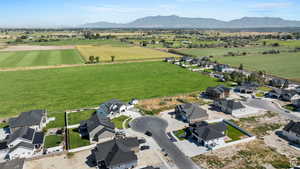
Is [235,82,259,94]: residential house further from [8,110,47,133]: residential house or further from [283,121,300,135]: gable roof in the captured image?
[8,110,47,133]: residential house

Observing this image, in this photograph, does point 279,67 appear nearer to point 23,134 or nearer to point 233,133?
point 233,133

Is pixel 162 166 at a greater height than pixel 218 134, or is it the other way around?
pixel 218 134

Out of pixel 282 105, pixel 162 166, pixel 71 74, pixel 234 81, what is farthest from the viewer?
pixel 71 74

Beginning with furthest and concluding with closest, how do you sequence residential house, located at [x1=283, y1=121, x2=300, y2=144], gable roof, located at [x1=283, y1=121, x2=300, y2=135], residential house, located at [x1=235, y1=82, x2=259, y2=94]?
residential house, located at [x1=235, y1=82, x2=259, y2=94] → gable roof, located at [x1=283, y1=121, x2=300, y2=135] → residential house, located at [x1=283, y1=121, x2=300, y2=144]

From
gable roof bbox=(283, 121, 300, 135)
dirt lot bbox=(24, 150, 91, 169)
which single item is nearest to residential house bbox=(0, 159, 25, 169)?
dirt lot bbox=(24, 150, 91, 169)

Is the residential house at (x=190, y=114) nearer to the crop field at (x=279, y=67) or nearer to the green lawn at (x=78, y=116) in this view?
the green lawn at (x=78, y=116)

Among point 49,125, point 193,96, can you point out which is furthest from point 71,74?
point 193,96

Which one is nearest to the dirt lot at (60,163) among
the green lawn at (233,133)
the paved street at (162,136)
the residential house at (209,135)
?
the paved street at (162,136)

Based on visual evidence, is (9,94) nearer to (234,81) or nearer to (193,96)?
(193,96)
